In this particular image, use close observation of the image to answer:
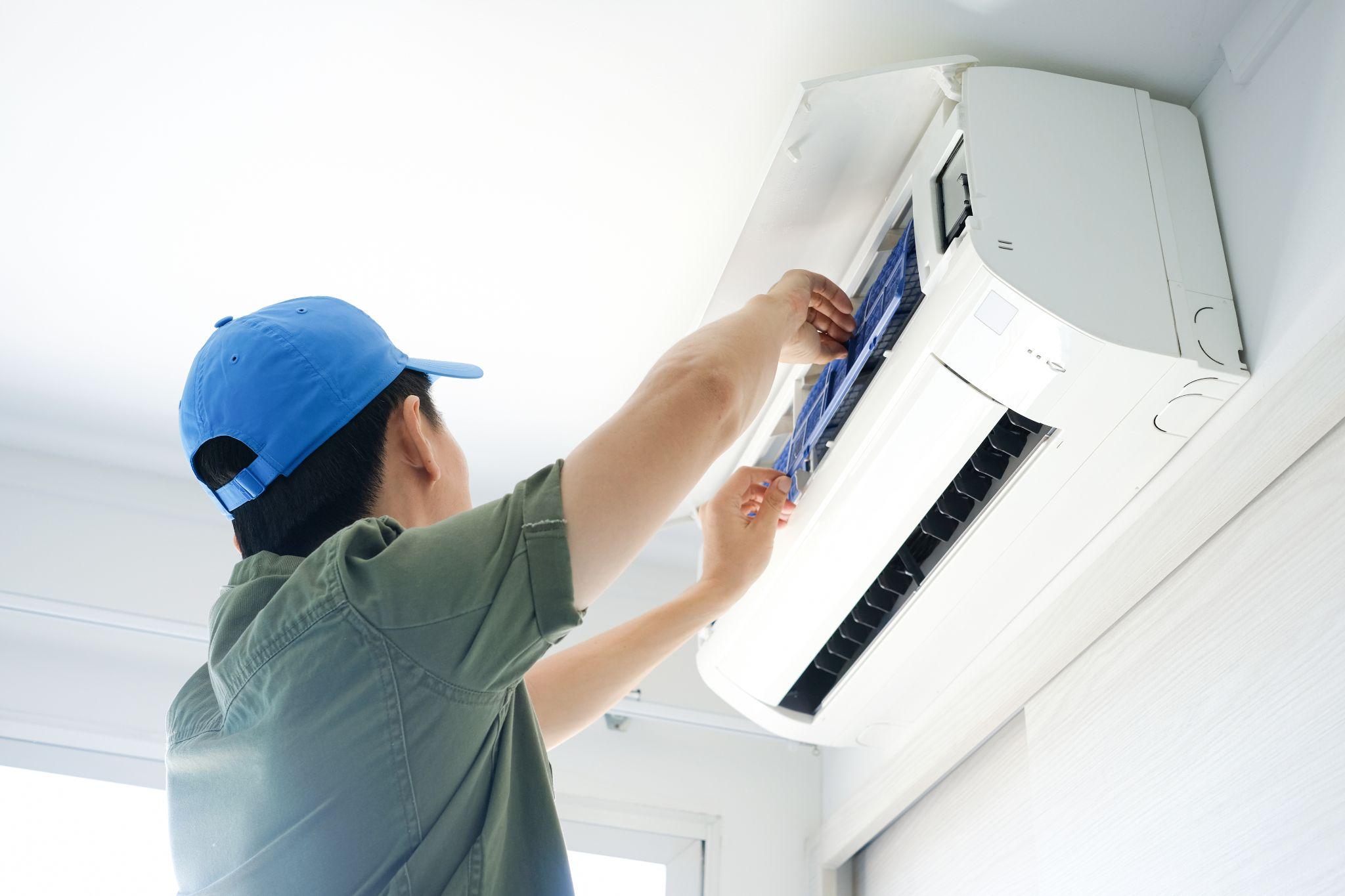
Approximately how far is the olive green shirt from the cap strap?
0.60 feet

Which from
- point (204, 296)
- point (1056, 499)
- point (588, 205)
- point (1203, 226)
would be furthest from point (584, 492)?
point (204, 296)

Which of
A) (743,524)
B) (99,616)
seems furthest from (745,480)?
(99,616)

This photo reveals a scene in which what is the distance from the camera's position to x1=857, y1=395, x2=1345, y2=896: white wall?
1.14 m

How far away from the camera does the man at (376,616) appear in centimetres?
80

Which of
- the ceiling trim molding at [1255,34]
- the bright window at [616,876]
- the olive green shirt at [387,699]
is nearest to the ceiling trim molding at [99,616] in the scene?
the bright window at [616,876]

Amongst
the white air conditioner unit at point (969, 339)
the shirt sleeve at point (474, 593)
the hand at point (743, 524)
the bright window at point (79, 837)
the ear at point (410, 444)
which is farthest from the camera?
the bright window at point (79, 837)

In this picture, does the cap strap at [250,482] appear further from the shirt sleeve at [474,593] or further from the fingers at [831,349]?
the fingers at [831,349]

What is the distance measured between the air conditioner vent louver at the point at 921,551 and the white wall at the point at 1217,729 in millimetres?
252

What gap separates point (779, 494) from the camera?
63.6 inches

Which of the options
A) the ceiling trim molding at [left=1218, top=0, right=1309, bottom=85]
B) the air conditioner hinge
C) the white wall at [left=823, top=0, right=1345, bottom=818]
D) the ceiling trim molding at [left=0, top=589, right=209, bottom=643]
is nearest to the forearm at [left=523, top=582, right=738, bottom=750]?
the white wall at [left=823, top=0, right=1345, bottom=818]

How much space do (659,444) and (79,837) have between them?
1.79 meters

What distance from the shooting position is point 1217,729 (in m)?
1.30

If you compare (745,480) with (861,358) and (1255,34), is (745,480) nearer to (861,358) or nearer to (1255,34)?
(861,358)

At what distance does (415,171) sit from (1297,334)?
1167 millimetres
